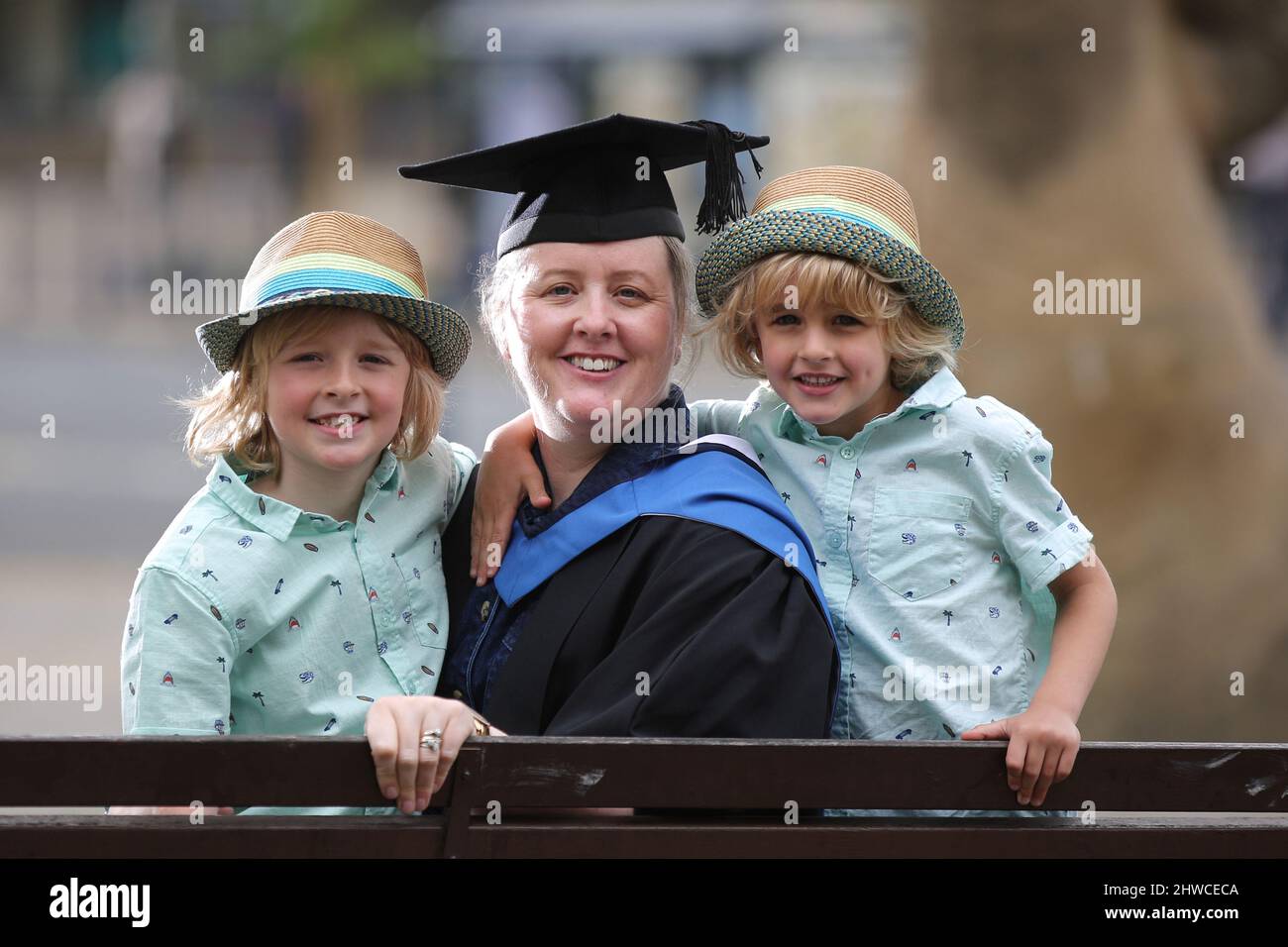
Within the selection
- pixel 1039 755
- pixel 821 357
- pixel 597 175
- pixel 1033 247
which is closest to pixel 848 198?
pixel 821 357

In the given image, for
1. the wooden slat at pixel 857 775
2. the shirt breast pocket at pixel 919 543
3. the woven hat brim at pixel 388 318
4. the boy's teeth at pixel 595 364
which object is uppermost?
the woven hat brim at pixel 388 318

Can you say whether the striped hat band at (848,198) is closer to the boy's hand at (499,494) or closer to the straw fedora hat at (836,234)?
the straw fedora hat at (836,234)

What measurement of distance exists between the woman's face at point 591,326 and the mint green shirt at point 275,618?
36 centimetres

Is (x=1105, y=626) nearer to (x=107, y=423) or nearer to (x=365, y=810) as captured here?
(x=365, y=810)

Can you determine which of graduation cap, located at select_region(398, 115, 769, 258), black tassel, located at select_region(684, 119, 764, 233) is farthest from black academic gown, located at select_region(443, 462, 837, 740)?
black tassel, located at select_region(684, 119, 764, 233)

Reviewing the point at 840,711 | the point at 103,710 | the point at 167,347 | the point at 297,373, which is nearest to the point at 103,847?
the point at 297,373

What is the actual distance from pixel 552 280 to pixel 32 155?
19136 millimetres

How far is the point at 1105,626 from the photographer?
2650 millimetres

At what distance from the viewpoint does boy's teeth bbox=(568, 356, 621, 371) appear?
2660 mm

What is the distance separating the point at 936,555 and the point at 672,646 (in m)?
0.59

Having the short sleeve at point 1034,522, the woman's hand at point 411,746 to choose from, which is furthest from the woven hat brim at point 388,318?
the short sleeve at point 1034,522

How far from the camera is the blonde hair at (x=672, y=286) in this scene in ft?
9.00

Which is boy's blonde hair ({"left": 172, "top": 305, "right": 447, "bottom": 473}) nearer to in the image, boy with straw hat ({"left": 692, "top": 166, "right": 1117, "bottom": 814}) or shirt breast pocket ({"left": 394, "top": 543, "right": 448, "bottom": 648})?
shirt breast pocket ({"left": 394, "top": 543, "right": 448, "bottom": 648})

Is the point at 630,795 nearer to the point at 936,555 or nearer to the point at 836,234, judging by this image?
the point at 936,555
